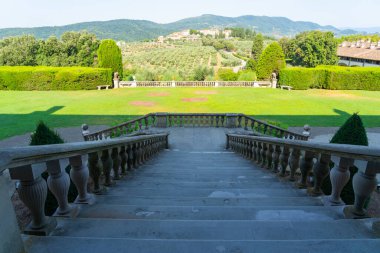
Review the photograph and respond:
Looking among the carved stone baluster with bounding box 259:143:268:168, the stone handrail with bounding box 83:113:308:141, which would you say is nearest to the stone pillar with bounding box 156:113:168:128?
the stone handrail with bounding box 83:113:308:141

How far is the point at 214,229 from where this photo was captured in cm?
222

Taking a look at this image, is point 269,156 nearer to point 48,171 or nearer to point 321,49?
point 48,171

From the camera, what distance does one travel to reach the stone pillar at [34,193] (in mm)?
1833

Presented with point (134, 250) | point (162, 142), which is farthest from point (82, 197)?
point (162, 142)

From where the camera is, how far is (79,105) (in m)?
21.0

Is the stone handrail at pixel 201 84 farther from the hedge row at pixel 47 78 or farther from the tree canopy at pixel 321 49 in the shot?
the tree canopy at pixel 321 49

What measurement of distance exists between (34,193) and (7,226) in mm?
445

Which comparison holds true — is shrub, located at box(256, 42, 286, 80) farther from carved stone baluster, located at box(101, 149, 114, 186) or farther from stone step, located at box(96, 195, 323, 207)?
carved stone baluster, located at box(101, 149, 114, 186)

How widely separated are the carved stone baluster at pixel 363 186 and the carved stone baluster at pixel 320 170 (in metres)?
0.61

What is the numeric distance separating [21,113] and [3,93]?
9940mm

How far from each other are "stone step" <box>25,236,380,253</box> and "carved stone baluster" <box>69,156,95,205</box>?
835 millimetres

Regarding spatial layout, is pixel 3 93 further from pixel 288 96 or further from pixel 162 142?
pixel 288 96

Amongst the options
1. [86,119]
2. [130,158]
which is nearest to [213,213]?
[130,158]

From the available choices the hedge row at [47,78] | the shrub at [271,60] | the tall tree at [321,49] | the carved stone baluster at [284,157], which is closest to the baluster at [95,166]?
the carved stone baluster at [284,157]
